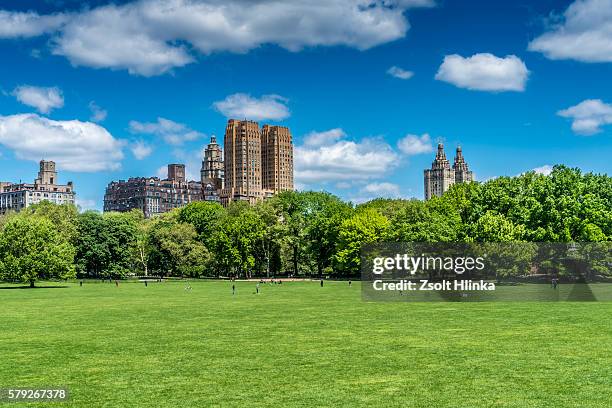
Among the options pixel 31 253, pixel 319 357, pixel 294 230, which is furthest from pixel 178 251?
pixel 319 357

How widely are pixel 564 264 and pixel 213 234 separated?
70.1 m

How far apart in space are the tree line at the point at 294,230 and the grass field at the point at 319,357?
3377 centimetres

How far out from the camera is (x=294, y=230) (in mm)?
128125

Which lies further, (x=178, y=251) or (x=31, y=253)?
(x=178, y=251)

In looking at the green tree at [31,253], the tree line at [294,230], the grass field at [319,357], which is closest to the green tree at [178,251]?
the tree line at [294,230]

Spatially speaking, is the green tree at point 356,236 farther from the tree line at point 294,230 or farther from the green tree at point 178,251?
the green tree at point 178,251

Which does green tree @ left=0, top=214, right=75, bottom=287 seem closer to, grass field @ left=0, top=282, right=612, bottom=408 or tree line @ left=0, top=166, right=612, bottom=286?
tree line @ left=0, top=166, right=612, bottom=286

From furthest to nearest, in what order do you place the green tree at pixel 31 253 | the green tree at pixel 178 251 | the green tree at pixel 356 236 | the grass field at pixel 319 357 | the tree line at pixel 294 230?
the green tree at pixel 178 251
the green tree at pixel 356 236
the green tree at pixel 31 253
the tree line at pixel 294 230
the grass field at pixel 319 357

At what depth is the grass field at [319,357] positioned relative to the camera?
22.3m

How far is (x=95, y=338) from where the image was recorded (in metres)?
36.8

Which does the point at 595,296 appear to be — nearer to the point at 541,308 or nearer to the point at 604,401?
the point at 541,308

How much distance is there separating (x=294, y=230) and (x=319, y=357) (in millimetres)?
98693

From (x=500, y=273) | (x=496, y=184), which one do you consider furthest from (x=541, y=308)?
(x=496, y=184)

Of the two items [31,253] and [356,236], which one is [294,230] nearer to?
[356,236]
